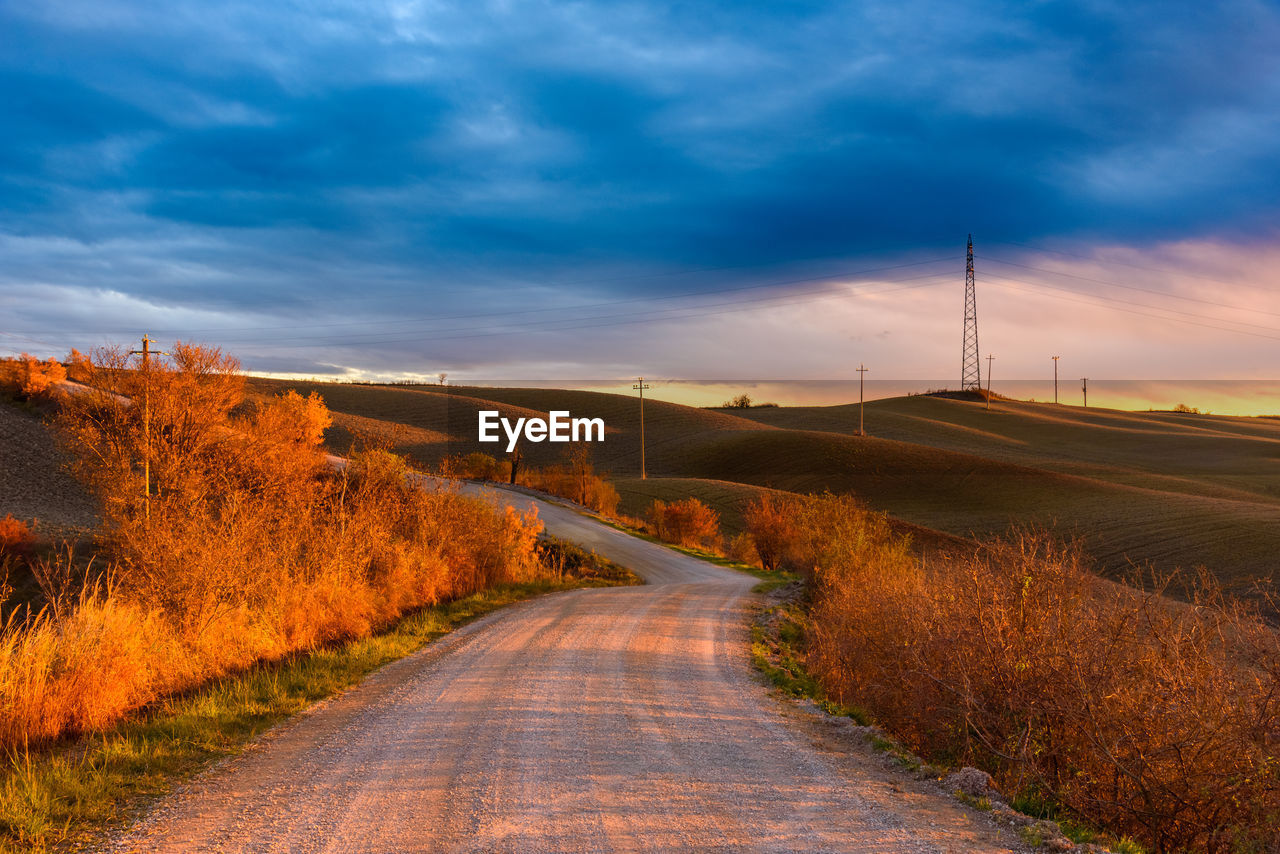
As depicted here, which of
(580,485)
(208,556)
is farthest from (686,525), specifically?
(208,556)

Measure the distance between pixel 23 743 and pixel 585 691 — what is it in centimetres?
583

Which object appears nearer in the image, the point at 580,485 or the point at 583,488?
the point at 583,488

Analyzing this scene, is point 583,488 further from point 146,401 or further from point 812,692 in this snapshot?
point 812,692

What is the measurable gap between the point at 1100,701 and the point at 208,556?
38.0 feet

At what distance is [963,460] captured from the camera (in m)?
75.2

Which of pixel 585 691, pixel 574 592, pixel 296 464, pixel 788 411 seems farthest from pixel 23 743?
pixel 788 411

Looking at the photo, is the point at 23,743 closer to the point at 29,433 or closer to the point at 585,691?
the point at 585,691

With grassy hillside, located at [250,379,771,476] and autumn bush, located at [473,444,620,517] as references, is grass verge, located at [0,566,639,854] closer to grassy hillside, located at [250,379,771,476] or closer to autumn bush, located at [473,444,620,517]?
autumn bush, located at [473,444,620,517]

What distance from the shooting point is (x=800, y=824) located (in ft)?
18.7

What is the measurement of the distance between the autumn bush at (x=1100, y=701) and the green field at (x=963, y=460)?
17.1m

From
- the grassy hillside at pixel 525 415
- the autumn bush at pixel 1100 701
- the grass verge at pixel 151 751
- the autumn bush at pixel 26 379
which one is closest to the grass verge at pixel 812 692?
the autumn bush at pixel 1100 701

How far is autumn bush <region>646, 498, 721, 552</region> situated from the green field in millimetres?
7629

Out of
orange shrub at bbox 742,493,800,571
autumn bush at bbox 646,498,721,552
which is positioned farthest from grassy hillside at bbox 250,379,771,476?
orange shrub at bbox 742,493,800,571

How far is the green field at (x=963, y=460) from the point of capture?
46156 mm
